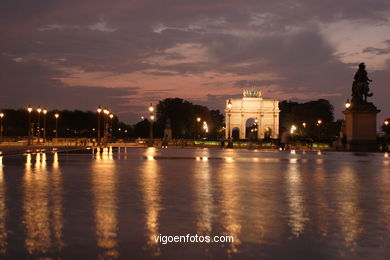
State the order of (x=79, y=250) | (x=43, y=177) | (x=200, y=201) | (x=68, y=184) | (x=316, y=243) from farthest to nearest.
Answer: (x=43, y=177)
(x=68, y=184)
(x=200, y=201)
(x=316, y=243)
(x=79, y=250)

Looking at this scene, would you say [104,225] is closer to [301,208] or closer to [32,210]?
[32,210]

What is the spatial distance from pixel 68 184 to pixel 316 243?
896cm

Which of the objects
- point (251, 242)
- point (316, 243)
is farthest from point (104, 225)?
point (316, 243)

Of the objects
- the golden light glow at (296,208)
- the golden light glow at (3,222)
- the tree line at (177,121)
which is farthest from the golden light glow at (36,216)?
the tree line at (177,121)

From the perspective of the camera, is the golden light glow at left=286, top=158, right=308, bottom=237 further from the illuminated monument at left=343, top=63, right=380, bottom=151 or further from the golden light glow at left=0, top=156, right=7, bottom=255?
the illuminated monument at left=343, top=63, right=380, bottom=151

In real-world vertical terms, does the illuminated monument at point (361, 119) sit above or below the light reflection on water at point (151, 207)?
above

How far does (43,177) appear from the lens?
54.6 feet

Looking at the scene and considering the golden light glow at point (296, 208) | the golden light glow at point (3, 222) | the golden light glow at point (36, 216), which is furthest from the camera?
the golden light glow at point (296, 208)

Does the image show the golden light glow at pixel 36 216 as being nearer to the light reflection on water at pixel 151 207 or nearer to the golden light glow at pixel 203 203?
the light reflection on water at pixel 151 207

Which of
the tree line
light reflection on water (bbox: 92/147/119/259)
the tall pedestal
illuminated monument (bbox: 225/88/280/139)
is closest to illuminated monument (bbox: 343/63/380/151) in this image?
the tall pedestal

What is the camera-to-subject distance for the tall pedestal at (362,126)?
141 feet

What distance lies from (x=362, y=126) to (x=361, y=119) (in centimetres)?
61

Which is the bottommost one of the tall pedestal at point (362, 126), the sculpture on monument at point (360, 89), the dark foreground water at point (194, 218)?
the dark foreground water at point (194, 218)

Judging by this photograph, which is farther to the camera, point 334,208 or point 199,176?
point 199,176
